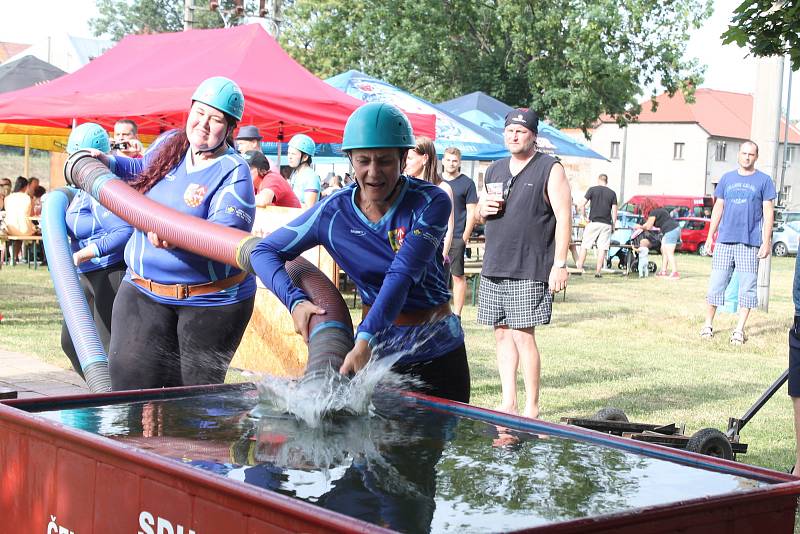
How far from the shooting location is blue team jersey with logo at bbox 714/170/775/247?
11906 millimetres

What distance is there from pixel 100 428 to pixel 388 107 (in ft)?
5.10

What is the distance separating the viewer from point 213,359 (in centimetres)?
482

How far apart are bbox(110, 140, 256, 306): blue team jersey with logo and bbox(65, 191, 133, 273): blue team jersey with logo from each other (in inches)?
55.4

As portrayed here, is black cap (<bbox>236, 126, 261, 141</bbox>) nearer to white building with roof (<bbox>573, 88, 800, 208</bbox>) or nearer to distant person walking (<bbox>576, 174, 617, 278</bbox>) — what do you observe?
distant person walking (<bbox>576, 174, 617, 278</bbox>)

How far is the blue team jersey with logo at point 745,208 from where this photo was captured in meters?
11.9

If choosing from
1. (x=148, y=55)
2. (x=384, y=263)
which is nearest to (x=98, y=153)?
(x=384, y=263)

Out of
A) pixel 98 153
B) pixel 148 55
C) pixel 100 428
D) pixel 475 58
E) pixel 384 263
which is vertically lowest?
pixel 100 428

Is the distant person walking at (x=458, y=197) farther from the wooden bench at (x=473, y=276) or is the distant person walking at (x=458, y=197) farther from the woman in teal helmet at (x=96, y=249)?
the woman in teal helmet at (x=96, y=249)

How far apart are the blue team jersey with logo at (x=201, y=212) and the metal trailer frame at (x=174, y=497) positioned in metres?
1.40

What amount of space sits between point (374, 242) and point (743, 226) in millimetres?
9084

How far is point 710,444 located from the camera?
17.9 feet

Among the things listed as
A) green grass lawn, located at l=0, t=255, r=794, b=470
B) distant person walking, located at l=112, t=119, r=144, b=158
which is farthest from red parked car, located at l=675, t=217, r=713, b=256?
distant person walking, located at l=112, t=119, r=144, b=158

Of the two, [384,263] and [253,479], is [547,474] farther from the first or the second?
[384,263]

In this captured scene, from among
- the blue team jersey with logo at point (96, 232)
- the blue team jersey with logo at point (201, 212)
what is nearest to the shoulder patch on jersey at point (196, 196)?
the blue team jersey with logo at point (201, 212)
